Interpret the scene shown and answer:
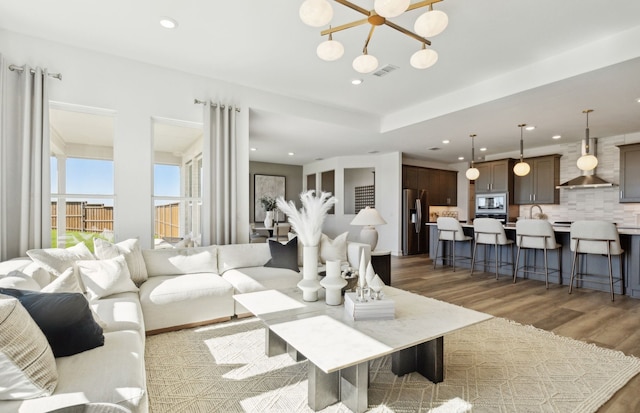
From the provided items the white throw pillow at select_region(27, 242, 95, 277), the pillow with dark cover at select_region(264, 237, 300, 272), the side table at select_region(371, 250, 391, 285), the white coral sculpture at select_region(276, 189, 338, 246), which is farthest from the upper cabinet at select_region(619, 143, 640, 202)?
the white throw pillow at select_region(27, 242, 95, 277)

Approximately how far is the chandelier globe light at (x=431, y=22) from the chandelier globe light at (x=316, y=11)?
580mm

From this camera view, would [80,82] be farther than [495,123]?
No

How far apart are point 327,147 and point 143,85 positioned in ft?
13.3

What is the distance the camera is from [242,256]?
3789 millimetres

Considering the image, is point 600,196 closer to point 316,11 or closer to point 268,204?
point 316,11

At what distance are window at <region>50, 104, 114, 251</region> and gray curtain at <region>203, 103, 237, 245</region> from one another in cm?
104

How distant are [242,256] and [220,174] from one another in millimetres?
1111

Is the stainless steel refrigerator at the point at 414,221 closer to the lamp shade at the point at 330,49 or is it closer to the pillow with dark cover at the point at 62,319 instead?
the lamp shade at the point at 330,49

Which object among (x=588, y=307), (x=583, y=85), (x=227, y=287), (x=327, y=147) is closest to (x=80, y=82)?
(x=227, y=287)

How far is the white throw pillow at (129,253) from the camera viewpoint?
294 cm

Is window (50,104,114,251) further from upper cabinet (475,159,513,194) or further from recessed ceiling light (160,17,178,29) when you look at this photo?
upper cabinet (475,159,513,194)

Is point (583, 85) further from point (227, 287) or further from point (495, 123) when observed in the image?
point (227, 287)

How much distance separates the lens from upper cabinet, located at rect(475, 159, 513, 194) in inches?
300

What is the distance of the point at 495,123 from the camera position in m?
5.16
